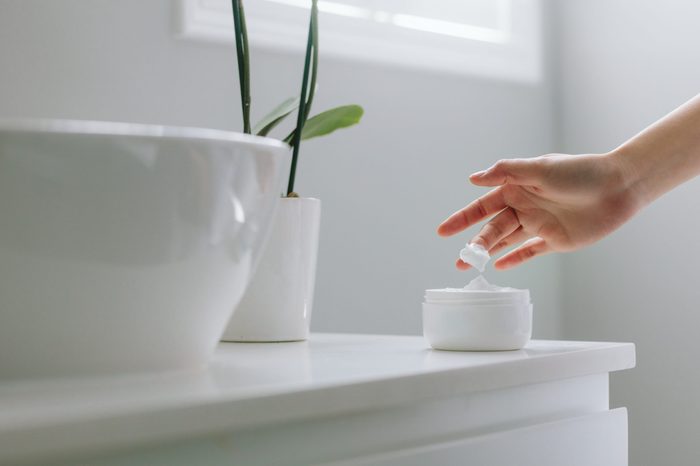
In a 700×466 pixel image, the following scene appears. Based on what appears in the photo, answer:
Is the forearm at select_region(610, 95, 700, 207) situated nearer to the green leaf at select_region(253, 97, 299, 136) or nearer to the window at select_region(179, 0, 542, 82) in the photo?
the green leaf at select_region(253, 97, 299, 136)

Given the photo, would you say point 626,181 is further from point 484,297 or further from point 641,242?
point 641,242

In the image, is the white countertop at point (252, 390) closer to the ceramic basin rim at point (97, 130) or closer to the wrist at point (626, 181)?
the ceramic basin rim at point (97, 130)

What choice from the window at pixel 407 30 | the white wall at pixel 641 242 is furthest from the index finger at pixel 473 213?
the white wall at pixel 641 242

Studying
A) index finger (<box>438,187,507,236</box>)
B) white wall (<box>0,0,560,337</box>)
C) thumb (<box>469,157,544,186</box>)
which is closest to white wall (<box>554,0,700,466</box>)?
white wall (<box>0,0,560,337</box>)

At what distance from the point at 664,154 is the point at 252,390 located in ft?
2.67

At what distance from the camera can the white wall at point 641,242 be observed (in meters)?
1.76

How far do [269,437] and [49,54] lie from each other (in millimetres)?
972

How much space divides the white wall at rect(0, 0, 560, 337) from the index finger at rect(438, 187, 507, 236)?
53 cm

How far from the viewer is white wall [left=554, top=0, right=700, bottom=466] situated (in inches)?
69.3

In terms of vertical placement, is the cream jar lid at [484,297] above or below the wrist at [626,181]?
below

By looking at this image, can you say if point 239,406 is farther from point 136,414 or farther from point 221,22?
point 221,22

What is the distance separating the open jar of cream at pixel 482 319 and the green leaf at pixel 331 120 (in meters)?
0.31

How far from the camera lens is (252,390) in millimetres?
503

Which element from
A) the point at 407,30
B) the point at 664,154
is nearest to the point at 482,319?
the point at 664,154
